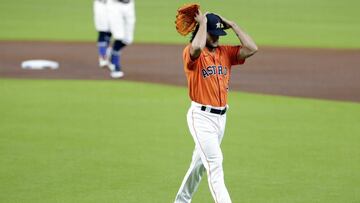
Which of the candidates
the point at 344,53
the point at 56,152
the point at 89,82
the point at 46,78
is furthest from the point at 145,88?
the point at 344,53

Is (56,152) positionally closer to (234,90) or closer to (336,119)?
(336,119)

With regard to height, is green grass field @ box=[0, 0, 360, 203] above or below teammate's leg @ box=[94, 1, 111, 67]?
below

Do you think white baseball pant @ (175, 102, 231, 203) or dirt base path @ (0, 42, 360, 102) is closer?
white baseball pant @ (175, 102, 231, 203)

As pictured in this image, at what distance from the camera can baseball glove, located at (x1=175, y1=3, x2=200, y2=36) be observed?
6.87 m

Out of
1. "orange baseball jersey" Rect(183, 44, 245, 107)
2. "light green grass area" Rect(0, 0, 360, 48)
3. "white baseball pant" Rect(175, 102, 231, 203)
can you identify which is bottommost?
"light green grass area" Rect(0, 0, 360, 48)

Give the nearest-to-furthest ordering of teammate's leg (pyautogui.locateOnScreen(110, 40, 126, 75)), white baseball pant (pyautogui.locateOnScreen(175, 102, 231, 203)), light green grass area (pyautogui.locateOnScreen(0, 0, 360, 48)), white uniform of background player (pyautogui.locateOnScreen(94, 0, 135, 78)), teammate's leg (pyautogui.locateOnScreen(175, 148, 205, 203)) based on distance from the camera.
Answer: white baseball pant (pyautogui.locateOnScreen(175, 102, 231, 203))
teammate's leg (pyautogui.locateOnScreen(175, 148, 205, 203))
white uniform of background player (pyautogui.locateOnScreen(94, 0, 135, 78))
teammate's leg (pyautogui.locateOnScreen(110, 40, 126, 75))
light green grass area (pyautogui.locateOnScreen(0, 0, 360, 48))

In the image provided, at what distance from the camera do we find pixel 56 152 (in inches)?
403

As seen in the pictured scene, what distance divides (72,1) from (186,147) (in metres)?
22.3

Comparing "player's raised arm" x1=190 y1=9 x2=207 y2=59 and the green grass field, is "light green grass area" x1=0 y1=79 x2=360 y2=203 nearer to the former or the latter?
the green grass field

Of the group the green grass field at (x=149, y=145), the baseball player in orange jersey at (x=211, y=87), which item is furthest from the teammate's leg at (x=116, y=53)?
the baseball player in orange jersey at (x=211, y=87)

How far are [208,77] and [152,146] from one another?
12.3 feet

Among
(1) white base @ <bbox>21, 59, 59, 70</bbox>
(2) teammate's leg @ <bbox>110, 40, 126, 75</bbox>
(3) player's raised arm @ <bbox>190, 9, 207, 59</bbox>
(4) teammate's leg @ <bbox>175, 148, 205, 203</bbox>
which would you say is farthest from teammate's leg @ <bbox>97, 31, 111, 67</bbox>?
(3) player's raised arm @ <bbox>190, 9, 207, 59</bbox>

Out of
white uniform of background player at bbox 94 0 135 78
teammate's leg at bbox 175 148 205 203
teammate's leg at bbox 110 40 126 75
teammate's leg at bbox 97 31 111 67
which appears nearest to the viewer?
teammate's leg at bbox 175 148 205 203

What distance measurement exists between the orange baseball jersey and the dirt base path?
7.42 m
